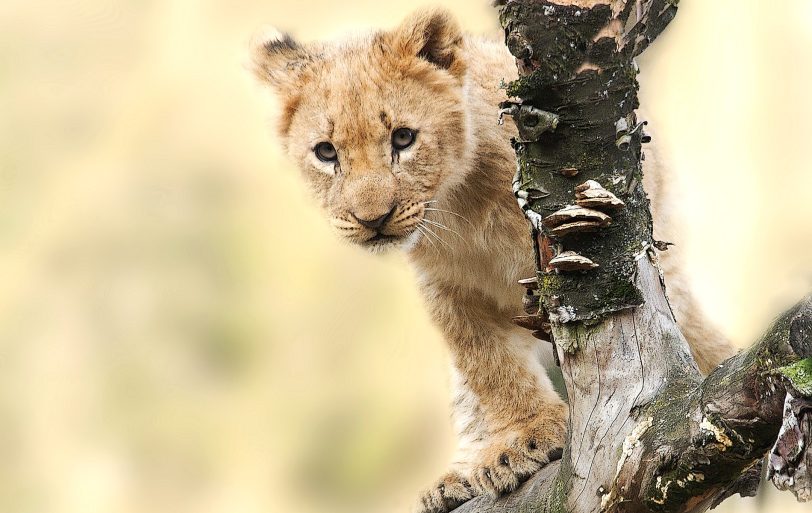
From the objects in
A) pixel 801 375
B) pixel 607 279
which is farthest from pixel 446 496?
pixel 801 375

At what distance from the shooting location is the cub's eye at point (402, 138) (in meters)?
3.42

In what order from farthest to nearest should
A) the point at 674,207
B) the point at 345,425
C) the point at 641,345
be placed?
the point at 345,425 < the point at 674,207 < the point at 641,345

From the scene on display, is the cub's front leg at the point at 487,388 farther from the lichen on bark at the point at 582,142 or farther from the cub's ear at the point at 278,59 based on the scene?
the lichen on bark at the point at 582,142

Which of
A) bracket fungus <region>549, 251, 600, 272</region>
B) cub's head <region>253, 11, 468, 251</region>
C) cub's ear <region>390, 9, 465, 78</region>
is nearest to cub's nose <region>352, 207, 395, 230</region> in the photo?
cub's head <region>253, 11, 468, 251</region>

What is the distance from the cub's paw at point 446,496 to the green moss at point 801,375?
2118mm

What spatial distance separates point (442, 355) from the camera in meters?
4.68

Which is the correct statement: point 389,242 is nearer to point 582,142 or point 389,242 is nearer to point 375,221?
point 375,221

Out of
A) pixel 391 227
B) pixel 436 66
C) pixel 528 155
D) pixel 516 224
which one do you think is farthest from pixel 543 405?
pixel 528 155

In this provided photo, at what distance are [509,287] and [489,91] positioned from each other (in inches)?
31.6

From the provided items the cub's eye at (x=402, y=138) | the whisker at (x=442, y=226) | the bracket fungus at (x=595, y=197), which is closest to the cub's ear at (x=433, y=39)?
the cub's eye at (x=402, y=138)

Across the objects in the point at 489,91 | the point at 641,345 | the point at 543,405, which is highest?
the point at 489,91

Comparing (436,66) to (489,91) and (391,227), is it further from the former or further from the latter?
(391,227)

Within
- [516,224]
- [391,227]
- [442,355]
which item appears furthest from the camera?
[442,355]

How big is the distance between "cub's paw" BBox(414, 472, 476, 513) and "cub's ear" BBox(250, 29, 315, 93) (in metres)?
1.69
